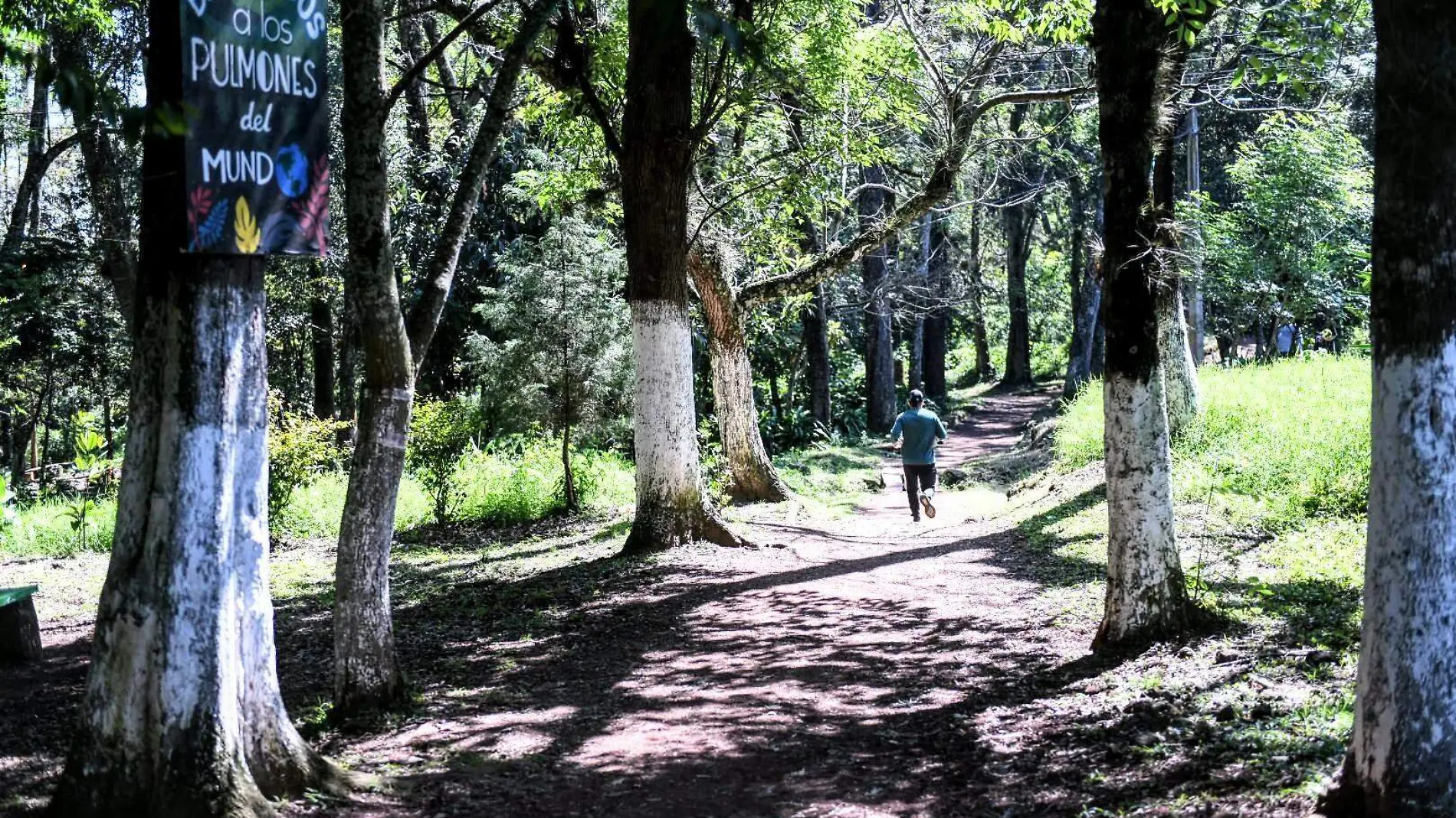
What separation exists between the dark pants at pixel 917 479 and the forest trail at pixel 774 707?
3.86 m

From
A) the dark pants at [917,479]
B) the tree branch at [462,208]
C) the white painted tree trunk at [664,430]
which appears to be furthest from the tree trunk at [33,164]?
the tree branch at [462,208]

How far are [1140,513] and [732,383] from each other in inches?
390

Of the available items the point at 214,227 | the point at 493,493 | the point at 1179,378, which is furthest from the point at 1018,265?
the point at 214,227

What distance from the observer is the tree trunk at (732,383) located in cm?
1655

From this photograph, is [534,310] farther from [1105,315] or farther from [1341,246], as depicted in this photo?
[1341,246]

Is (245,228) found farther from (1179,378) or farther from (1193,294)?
(1193,294)

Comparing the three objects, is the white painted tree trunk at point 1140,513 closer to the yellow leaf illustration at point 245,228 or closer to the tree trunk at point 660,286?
the yellow leaf illustration at point 245,228

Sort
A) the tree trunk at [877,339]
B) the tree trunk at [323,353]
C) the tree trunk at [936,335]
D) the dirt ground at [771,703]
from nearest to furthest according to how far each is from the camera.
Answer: the dirt ground at [771,703], the tree trunk at [323,353], the tree trunk at [877,339], the tree trunk at [936,335]

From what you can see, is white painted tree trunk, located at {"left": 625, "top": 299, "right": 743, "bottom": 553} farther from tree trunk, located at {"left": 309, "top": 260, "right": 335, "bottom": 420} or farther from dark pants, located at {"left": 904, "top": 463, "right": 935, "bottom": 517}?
tree trunk, located at {"left": 309, "top": 260, "right": 335, "bottom": 420}

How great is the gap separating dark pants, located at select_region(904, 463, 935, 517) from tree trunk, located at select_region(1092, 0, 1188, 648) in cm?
838

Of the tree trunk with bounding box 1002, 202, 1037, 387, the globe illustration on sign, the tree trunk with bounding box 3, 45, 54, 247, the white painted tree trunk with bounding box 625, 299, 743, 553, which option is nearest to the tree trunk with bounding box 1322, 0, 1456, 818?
the globe illustration on sign

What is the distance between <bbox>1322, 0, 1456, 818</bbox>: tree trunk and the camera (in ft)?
13.8

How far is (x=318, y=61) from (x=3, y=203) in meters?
29.5

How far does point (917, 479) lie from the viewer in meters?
16.0
